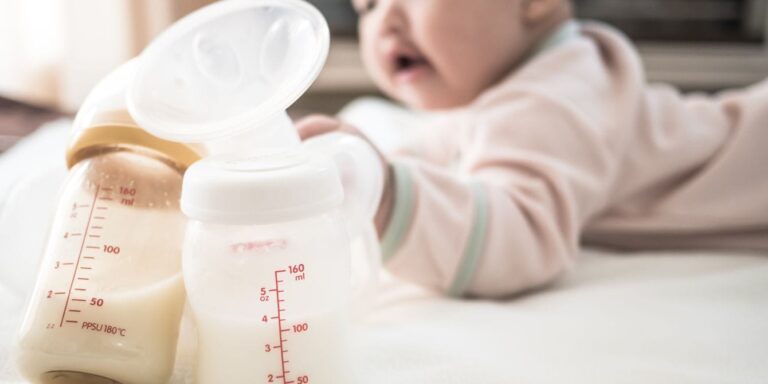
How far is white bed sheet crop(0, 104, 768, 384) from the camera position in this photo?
1.91 feet

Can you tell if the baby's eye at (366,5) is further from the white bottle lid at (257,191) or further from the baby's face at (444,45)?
the white bottle lid at (257,191)

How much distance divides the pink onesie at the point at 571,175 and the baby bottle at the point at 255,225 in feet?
0.82

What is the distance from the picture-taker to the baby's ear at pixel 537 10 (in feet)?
3.28

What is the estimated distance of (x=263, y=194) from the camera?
1.46 ft

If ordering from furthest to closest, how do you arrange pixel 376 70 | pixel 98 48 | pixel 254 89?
pixel 98 48, pixel 376 70, pixel 254 89

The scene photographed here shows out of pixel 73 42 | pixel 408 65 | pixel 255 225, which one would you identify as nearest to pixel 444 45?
pixel 408 65

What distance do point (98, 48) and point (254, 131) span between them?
1132 millimetres

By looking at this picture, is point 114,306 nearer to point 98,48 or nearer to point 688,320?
point 688,320

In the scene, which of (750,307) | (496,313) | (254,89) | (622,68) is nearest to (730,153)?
(622,68)

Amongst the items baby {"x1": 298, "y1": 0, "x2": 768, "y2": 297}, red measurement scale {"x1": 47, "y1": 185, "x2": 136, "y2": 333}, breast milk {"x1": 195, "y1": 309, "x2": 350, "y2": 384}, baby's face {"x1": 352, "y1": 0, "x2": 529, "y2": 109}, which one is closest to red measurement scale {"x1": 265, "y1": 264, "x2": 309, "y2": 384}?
breast milk {"x1": 195, "y1": 309, "x2": 350, "y2": 384}

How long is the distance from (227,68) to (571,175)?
1.35 ft

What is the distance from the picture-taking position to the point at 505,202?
2.61ft

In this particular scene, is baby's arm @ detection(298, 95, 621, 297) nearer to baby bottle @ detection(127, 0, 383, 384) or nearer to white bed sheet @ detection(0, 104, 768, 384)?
white bed sheet @ detection(0, 104, 768, 384)

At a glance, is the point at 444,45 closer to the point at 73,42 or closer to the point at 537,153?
the point at 537,153
